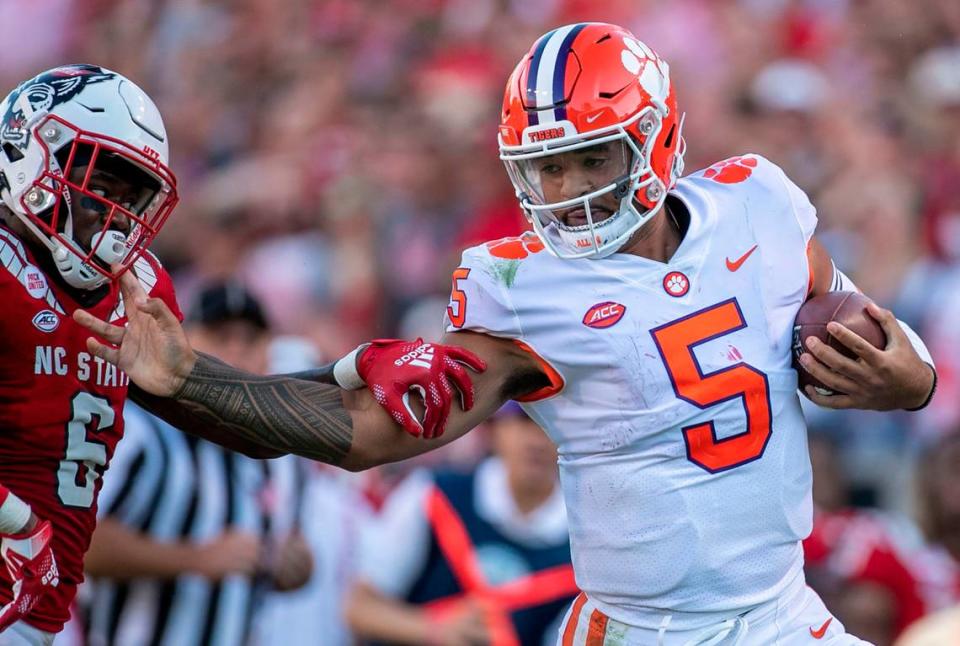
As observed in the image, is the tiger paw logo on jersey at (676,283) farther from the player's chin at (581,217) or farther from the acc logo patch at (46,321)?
the acc logo patch at (46,321)

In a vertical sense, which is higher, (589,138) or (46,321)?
(589,138)

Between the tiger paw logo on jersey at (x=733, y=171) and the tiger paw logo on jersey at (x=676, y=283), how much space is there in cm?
34

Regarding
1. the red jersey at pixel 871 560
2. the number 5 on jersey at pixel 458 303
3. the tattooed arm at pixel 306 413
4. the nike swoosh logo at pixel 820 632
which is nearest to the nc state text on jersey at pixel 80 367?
the tattooed arm at pixel 306 413

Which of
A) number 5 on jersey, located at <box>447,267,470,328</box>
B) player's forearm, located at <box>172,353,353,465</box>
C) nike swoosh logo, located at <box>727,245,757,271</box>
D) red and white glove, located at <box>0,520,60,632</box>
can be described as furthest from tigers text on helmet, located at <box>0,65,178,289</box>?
nike swoosh logo, located at <box>727,245,757,271</box>

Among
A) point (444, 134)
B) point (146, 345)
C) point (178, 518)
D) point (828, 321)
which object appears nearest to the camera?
point (146, 345)

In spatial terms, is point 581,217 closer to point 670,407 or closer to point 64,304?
point 670,407

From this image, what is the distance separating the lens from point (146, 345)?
3338 millimetres

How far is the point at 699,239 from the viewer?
3756mm

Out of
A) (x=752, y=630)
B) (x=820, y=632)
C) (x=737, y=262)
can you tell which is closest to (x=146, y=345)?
(x=737, y=262)

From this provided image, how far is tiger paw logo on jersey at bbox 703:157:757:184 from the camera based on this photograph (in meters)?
3.91

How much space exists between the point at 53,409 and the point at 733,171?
1.70m

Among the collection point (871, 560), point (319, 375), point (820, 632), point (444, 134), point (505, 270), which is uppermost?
point (505, 270)

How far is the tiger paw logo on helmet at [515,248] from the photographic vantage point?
12.3 feet

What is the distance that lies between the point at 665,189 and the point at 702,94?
5.60 m
